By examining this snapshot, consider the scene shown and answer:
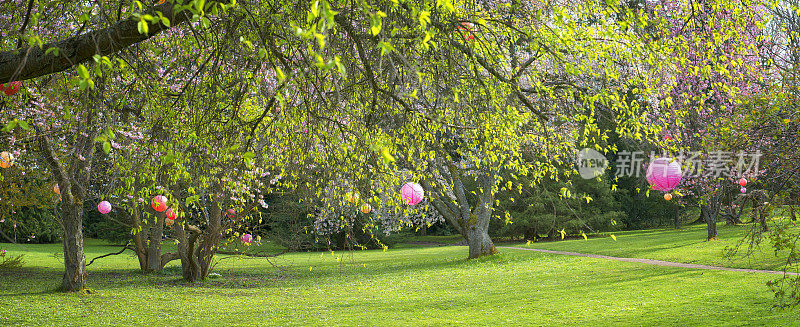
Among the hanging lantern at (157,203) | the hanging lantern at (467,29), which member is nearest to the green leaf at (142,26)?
the hanging lantern at (467,29)

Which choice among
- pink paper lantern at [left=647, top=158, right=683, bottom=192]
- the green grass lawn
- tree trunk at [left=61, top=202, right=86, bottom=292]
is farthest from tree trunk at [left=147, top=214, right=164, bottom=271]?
the green grass lawn

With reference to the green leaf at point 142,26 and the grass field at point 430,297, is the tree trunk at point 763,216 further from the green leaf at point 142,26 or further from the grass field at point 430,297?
the green leaf at point 142,26

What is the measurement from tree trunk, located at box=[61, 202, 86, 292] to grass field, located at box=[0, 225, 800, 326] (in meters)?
0.51

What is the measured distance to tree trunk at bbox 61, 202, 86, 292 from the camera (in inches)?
503

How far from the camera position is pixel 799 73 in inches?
408

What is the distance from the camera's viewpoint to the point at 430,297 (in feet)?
42.8

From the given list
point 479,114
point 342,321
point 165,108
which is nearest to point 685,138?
point 342,321

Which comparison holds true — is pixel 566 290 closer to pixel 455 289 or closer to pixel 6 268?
A: pixel 455 289

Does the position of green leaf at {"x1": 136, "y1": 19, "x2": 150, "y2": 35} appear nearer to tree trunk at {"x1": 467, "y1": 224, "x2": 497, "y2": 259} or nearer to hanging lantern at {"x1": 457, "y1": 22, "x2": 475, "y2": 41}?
hanging lantern at {"x1": 457, "y1": 22, "x2": 475, "y2": 41}

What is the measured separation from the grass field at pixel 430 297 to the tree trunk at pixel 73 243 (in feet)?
1.68

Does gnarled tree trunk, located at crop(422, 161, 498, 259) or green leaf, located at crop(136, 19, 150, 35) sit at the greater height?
green leaf, located at crop(136, 19, 150, 35)

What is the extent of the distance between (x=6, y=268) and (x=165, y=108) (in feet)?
57.4

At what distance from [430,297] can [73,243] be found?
7.69 m

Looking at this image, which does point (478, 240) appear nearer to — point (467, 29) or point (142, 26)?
point (467, 29)
